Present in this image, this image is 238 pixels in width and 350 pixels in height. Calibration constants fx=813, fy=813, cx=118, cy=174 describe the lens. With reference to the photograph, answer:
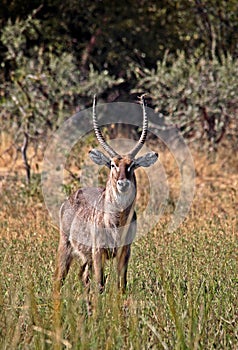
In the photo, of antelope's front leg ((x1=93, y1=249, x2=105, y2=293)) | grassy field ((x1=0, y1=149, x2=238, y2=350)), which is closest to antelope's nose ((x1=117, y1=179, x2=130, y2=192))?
antelope's front leg ((x1=93, y1=249, x2=105, y2=293))

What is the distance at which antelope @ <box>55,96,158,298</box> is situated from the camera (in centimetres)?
580

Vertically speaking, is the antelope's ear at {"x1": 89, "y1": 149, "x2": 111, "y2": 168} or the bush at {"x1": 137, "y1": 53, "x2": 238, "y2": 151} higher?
the bush at {"x1": 137, "y1": 53, "x2": 238, "y2": 151}

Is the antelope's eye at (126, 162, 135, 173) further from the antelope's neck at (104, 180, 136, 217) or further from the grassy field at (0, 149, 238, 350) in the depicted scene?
the grassy field at (0, 149, 238, 350)

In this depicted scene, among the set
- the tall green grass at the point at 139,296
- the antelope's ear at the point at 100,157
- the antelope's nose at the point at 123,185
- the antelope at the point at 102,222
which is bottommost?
the tall green grass at the point at 139,296

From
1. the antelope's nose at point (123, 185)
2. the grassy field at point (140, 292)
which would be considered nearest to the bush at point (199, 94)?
the grassy field at point (140, 292)

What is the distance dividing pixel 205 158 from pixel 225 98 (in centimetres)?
109

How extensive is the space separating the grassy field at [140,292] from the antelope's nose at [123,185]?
0.61 metres

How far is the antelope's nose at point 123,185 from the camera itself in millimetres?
5781

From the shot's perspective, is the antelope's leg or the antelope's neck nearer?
the antelope's neck

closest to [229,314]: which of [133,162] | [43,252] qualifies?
[133,162]

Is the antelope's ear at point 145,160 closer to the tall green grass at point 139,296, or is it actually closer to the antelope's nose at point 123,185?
the antelope's nose at point 123,185

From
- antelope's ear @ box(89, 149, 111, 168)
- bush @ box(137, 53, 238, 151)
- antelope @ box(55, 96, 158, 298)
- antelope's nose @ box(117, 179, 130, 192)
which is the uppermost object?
bush @ box(137, 53, 238, 151)

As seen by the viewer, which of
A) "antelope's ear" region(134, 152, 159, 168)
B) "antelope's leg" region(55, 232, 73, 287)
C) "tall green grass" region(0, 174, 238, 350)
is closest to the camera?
"tall green grass" region(0, 174, 238, 350)

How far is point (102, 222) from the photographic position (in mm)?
6051
